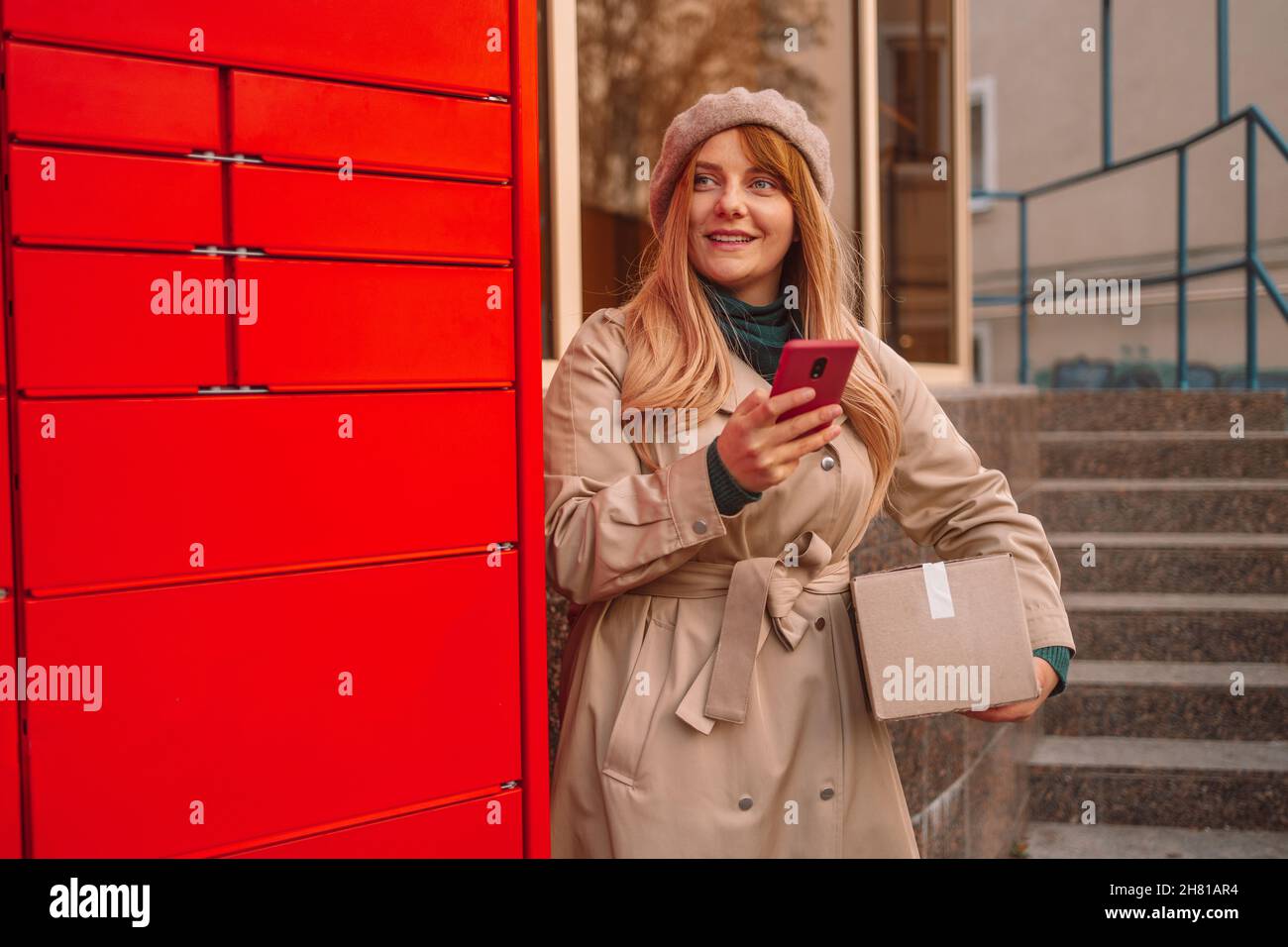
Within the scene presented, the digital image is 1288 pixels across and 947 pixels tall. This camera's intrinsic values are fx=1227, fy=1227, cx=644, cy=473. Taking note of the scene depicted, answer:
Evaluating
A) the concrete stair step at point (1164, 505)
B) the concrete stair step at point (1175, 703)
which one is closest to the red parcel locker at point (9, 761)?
the concrete stair step at point (1175, 703)

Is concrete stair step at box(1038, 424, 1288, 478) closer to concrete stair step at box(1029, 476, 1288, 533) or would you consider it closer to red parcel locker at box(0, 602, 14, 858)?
concrete stair step at box(1029, 476, 1288, 533)

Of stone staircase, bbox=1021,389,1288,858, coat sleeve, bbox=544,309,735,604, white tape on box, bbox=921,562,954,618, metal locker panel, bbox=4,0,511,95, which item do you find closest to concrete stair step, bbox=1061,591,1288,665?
stone staircase, bbox=1021,389,1288,858

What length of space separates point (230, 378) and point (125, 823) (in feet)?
2.12

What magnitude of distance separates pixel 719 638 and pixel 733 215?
0.70m

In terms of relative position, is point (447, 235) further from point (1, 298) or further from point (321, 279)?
point (1, 298)

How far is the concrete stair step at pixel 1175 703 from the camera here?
493 cm

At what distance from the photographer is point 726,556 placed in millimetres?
2057

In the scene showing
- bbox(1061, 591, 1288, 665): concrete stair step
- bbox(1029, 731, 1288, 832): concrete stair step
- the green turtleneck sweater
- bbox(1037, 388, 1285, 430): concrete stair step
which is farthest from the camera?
bbox(1037, 388, 1285, 430): concrete stair step

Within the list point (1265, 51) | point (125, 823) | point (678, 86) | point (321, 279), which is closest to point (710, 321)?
point (321, 279)

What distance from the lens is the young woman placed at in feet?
6.53

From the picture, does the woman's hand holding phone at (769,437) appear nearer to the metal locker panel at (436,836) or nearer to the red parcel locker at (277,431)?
the red parcel locker at (277,431)

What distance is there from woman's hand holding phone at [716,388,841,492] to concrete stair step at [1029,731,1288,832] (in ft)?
11.8

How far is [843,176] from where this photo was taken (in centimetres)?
571
